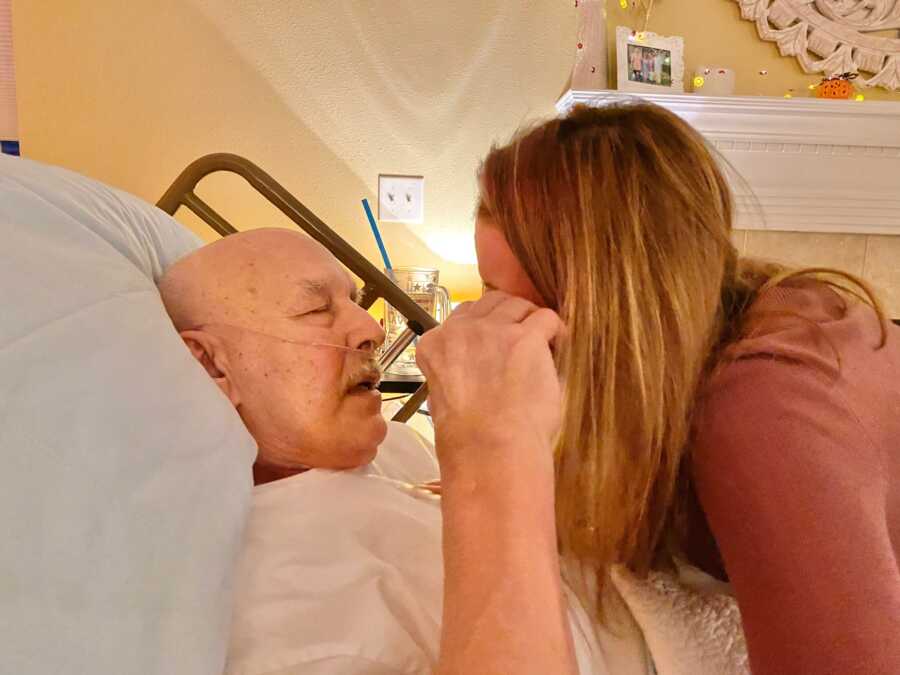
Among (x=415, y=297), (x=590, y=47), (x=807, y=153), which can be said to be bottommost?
(x=415, y=297)

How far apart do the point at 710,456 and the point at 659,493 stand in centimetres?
11

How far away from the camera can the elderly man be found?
0.62m

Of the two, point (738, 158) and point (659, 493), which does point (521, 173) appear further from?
point (738, 158)

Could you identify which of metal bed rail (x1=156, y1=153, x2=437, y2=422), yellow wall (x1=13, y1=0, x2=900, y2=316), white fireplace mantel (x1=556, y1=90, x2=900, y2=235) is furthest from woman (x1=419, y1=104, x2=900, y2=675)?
yellow wall (x1=13, y1=0, x2=900, y2=316)

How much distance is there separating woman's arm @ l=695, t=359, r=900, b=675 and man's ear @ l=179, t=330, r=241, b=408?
0.57 meters

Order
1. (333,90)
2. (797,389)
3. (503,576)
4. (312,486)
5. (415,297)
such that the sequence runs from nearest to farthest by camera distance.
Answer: (503,576) < (797,389) < (312,486) < (415,297) < (333,90)

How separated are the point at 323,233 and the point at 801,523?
116 centimetres

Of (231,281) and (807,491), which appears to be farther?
(231,281)

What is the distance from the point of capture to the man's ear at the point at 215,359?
86cm

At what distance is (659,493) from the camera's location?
0.74 m

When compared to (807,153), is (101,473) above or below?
below

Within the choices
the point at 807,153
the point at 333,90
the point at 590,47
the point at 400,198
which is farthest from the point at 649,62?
the point at 333,90

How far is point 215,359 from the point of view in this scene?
0.87 meters

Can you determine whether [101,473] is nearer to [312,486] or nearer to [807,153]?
[312,486]
